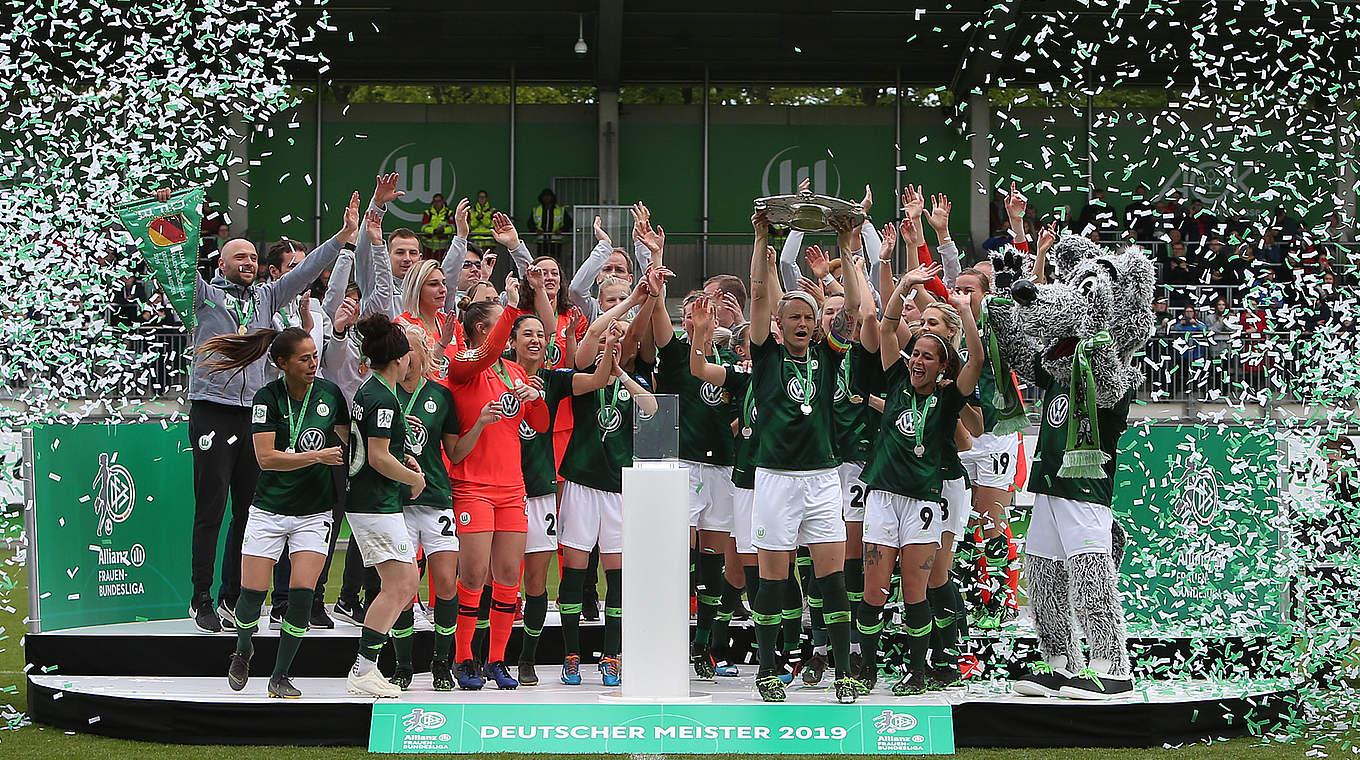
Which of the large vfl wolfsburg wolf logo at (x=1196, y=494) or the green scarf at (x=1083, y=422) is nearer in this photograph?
the green scarf at (x=1083, y=422)

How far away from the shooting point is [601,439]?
780 centimetres

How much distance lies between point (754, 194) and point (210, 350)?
1901 cm

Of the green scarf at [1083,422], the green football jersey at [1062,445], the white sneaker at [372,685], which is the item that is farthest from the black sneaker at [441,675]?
the green scarf at [1083,422]

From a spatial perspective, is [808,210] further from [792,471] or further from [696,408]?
[696,408]

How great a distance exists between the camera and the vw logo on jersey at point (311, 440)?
22.6ft

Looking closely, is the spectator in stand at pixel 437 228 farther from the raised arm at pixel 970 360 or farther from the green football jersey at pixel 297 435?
the raised arm at pixel 970 360

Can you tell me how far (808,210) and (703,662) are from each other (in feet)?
9.07

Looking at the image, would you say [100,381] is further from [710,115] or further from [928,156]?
[928,156]

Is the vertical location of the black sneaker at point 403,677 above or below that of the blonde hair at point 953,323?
below

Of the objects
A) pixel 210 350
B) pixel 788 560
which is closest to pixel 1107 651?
pixel 788 560

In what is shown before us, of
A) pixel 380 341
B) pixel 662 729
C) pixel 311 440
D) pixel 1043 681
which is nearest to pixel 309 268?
pixel 380 341

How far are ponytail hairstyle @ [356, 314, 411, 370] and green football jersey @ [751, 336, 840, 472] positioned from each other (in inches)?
74.1

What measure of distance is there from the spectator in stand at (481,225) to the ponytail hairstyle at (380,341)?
1577 cm

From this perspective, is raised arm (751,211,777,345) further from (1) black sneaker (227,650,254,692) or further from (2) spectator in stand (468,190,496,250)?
(2) spectator in stand (468,190,496,250)
